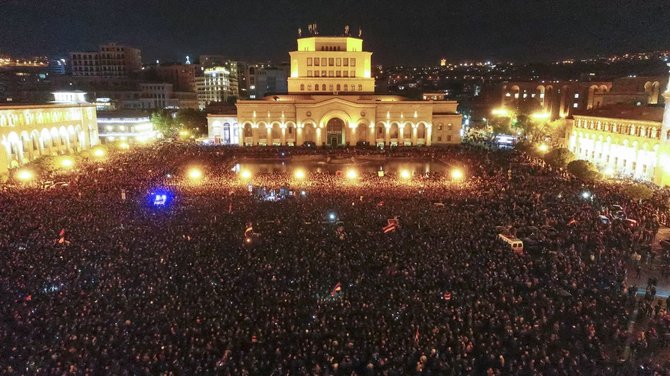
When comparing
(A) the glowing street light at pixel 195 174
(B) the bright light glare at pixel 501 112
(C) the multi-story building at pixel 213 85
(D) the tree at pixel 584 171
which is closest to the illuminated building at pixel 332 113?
(B) the bright light glare at pixel 501 112

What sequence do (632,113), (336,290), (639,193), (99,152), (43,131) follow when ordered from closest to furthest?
1. (336,290)
2. (639,193)
3. (632,113)
4. (43,131)
5. (99,152)

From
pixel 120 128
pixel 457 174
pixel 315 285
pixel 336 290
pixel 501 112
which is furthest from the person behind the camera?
pixel 501 112

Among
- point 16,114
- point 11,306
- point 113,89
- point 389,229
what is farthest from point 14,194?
point 113,89

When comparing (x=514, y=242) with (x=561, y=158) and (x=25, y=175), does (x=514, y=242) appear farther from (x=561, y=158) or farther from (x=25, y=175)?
(x=25, y=175)

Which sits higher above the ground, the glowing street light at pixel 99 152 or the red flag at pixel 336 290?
the glowing street light at pixel 99 152

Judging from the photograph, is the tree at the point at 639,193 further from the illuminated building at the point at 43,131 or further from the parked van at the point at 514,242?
the illuminated building at the point at 43,131

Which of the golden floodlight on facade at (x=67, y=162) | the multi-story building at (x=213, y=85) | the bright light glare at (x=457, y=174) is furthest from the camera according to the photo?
→ the multi-story building at (x=213, y=85)

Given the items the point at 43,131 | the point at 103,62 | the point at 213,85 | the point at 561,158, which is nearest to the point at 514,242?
the point at 561,158
